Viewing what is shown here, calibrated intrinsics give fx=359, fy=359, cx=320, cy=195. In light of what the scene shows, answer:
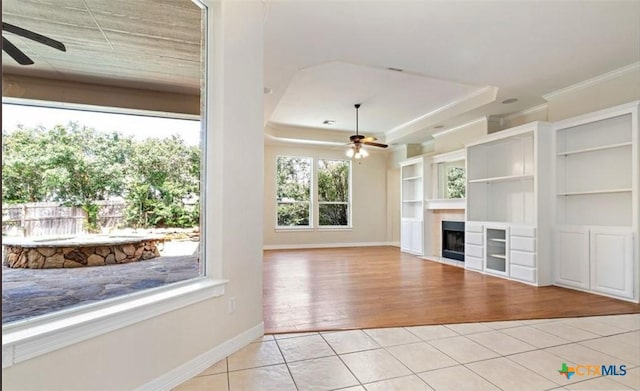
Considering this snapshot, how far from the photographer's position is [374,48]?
157 inches

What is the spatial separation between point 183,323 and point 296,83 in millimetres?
4079

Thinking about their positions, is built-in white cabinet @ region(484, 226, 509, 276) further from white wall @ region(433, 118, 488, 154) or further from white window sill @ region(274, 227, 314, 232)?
white window sill @ region(274, 227, 314, 232)

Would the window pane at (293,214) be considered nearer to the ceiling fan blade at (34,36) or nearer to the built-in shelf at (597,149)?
the built-in shelf at (597,149)

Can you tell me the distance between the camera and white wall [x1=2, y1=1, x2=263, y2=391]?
188 cm

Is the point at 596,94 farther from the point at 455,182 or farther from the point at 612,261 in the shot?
the point at 455,182

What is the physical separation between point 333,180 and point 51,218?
798 cm

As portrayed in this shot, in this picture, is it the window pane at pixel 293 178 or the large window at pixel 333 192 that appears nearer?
the window pane at pixel 293 178

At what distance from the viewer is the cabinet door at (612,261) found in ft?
13.7

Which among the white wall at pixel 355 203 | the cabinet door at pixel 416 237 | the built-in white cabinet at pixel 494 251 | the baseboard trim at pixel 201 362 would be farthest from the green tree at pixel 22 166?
the cabinet door at pixel 416 237

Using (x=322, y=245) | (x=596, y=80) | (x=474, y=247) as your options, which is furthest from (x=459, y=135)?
(x=322, y=245)

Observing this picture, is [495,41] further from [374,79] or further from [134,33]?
[134,33]

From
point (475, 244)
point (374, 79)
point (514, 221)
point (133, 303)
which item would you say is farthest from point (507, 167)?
point (133, 303)

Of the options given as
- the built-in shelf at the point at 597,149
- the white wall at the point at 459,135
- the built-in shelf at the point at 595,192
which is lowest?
the built-in shelf at the point at 595,192

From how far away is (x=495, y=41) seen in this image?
385 centimetres
